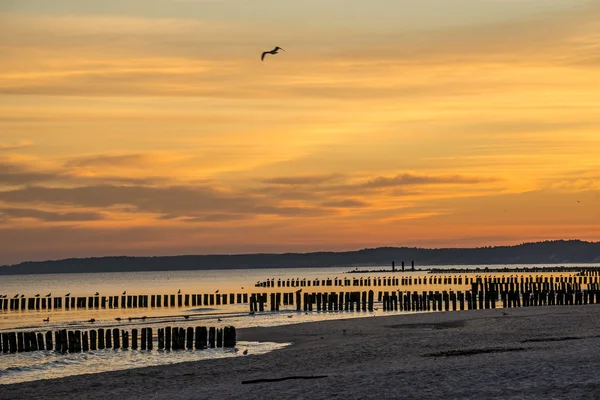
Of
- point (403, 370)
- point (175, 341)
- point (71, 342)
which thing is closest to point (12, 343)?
point (71, 342)

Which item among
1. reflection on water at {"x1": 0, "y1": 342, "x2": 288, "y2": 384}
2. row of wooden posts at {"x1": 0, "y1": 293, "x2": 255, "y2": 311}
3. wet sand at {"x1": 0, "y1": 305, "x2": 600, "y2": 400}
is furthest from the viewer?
row of wooden posts at {"x1": 0, "y1": 293, "x2": 255, "y2": 311}

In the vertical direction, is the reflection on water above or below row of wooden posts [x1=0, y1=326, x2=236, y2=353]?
below

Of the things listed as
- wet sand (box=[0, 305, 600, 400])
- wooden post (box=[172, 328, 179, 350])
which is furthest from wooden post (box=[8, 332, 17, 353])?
wet sand (box=[0, 305, 600, 400])

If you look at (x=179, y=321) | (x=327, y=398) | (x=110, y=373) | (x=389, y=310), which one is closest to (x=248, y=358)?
(x=110, y=373)

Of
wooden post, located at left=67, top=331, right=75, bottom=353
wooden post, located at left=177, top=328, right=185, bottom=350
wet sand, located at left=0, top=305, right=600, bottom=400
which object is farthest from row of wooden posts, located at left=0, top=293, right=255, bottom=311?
wet sand, located at left=0, top=305, right=600, bottom=400

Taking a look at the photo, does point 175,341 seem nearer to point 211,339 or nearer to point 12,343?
point 211,339

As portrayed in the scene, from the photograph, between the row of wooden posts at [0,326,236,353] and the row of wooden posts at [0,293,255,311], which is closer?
the row of wooden posts at [0,326,236,353]

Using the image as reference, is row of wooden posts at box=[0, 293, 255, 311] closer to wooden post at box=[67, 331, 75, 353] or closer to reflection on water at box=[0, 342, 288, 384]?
wooden post at box=[67, 331, 75, 353]

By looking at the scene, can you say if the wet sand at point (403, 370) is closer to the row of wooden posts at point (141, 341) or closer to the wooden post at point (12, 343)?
the row of wooden posts at point (141, 341)

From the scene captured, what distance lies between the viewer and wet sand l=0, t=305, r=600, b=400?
1725 cm

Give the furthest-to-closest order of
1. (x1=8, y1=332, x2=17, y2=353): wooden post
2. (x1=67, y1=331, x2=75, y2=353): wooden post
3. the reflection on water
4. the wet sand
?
(x1=8, y1=332, x2=17, y2=353): wooden post → (x1=67, y1=331, x2=75, y2=353): wooden post → the reflection on water → the wet sand

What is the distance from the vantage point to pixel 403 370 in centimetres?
2020

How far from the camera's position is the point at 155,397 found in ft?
66.9

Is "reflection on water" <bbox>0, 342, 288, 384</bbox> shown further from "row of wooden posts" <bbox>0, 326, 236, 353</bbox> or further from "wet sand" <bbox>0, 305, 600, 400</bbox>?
"wet sand" <bbox>0, 305, 600, 400</bbox>
